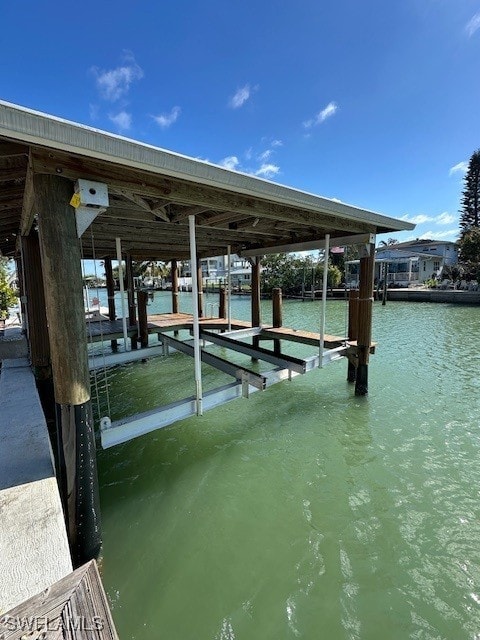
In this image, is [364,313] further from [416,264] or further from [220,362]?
[416,264]

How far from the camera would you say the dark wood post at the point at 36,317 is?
15.1ft

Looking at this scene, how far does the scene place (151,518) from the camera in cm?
322

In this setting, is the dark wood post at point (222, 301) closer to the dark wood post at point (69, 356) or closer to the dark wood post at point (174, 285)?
the dark wood post at point (174, 285)

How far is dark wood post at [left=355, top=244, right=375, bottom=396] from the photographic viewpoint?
5754mm

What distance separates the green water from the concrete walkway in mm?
955

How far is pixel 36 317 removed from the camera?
468 centimetres

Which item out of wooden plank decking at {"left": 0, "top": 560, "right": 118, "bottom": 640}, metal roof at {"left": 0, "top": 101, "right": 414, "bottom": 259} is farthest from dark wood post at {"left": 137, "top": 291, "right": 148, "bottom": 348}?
wooden plank decking at {"left": 0, "top": 560, "right": 118, "bottom": 640}

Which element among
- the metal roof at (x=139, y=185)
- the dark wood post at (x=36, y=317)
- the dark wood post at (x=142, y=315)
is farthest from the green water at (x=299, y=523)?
the metal roof at (x=139, y=185)

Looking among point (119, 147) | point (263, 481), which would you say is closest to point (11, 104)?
point (119, 147)

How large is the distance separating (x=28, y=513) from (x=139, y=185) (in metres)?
2.71

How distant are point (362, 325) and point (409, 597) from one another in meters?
4.18

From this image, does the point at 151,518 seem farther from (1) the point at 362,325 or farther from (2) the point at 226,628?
(1) the point at 362,325

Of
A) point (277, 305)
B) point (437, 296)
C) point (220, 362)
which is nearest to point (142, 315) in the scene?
point (277, 305)

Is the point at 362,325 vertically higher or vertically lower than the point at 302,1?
lower
